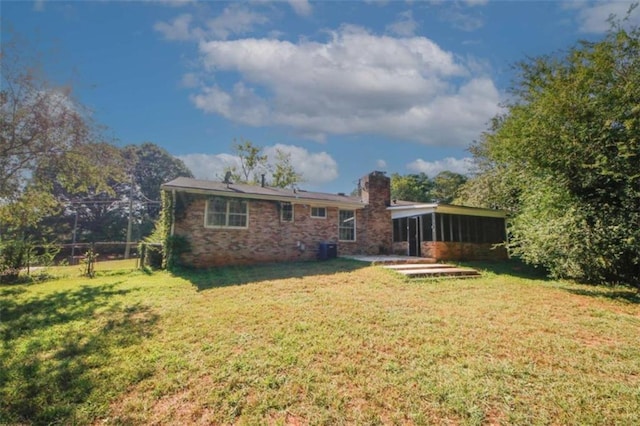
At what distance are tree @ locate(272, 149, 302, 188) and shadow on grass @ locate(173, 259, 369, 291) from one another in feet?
63.3

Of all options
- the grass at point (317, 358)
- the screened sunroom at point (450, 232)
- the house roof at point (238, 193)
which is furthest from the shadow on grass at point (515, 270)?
the house roof at point (238, 193)

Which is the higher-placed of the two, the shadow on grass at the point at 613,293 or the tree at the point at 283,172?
the tree at the point at 283,172

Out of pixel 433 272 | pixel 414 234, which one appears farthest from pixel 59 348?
pixel 414 234

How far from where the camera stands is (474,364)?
3.43m

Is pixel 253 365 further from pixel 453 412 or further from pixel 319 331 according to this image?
pixel 453 412

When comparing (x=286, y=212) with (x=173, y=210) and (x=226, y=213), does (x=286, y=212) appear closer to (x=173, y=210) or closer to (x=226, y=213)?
(x=226, y=213)

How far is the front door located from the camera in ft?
44.5

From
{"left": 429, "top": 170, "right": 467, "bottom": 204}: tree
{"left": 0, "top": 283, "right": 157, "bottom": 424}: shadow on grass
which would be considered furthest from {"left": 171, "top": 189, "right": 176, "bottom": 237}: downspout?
{"left": 429, "top": 170, "right": 467, "bottom": 204}: tree

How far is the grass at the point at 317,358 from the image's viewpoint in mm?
2654

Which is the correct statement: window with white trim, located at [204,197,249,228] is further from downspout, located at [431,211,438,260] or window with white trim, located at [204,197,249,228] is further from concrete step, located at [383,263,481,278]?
downspout, located at [431,211,438,260]

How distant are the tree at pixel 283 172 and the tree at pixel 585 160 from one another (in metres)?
22.7

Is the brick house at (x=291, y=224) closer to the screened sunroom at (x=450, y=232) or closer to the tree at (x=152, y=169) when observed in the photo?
the screened sunroom at (x=450, y=232)

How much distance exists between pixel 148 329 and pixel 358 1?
970cm

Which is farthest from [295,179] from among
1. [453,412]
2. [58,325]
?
[453,412]
